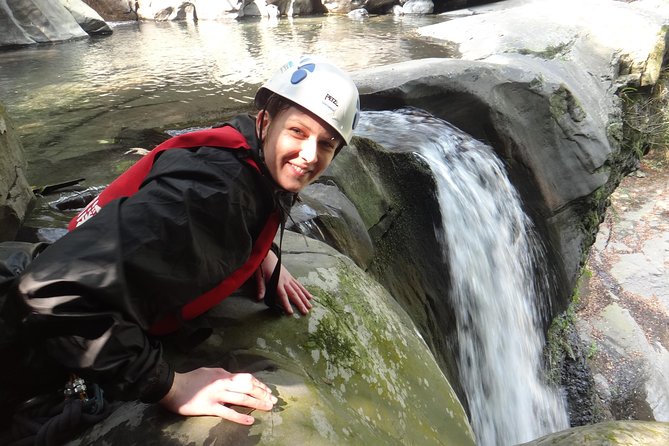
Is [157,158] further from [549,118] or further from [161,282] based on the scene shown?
[549,118]

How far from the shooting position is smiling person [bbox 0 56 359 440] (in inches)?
47.3

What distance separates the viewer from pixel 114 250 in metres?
1.21

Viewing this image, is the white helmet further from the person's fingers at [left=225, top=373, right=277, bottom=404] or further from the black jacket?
the person's fingers at [left=225, top=373, right=277, bottom=404]

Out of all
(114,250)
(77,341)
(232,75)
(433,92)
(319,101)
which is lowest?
(232,75)

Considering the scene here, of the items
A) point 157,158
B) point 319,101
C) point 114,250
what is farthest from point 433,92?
point 114,250

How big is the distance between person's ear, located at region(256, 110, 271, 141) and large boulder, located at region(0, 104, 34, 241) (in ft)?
6.00

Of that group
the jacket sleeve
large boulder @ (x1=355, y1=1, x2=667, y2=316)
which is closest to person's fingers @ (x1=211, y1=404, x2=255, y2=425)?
the jacket sleeve

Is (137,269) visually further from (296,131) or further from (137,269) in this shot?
(296,131)

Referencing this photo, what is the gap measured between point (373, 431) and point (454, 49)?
31.2 feet

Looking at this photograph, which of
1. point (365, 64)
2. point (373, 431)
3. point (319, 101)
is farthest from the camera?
point (365, 64)

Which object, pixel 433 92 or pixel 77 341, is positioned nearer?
pixel 77 341

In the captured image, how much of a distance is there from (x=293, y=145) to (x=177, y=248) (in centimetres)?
56

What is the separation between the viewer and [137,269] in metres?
1.25

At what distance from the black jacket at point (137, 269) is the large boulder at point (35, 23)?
45.5 ft
